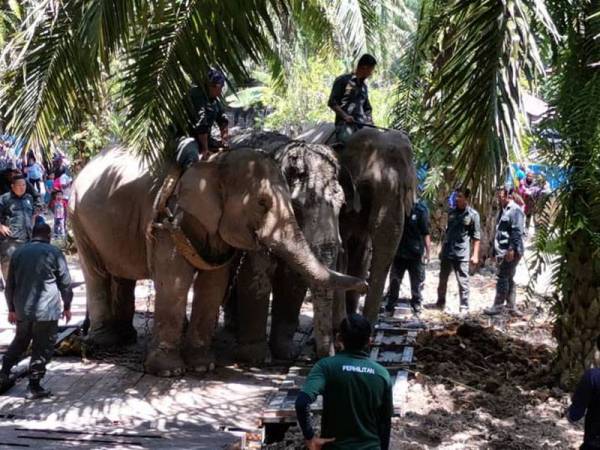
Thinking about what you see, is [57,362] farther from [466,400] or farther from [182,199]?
[466,400]

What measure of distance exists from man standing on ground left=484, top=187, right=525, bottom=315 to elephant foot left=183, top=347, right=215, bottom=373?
5.26 metres

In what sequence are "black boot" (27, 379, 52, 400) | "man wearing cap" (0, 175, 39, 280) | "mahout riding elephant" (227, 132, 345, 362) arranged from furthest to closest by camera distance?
"man wearing cap" (0, 175, 39, 280) < "mahout riding elephant" (227, 132, 345, 362) < "black boot" (27, 379, 52, 400)

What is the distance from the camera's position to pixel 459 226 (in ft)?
41.8

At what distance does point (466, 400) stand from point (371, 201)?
2.36 metres

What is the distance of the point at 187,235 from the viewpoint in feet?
27.9

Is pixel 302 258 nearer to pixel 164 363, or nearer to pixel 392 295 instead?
pixel 164 363

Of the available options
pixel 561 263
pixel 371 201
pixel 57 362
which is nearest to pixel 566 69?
pixel 561 263

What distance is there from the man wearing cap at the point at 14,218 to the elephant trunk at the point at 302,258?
520 cm

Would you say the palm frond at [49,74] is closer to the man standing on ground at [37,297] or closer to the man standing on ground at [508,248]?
the man standing on ground at [37,297]

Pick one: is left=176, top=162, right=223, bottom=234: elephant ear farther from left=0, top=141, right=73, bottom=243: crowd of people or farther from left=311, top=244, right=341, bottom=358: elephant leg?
left=0, top=141, right=73, bottom=243: crowd of people

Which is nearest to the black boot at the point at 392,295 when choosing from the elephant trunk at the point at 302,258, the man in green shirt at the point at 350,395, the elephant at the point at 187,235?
the elephant at the point at 187,235

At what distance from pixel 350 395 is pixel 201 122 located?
479 centimetres

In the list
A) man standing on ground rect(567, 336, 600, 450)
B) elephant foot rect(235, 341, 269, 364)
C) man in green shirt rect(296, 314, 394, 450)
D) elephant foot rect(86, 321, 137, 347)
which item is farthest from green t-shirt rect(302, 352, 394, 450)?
elephant foot rect(86, 321, 137, 347)

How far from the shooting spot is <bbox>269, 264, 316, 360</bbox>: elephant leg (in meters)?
9.41
